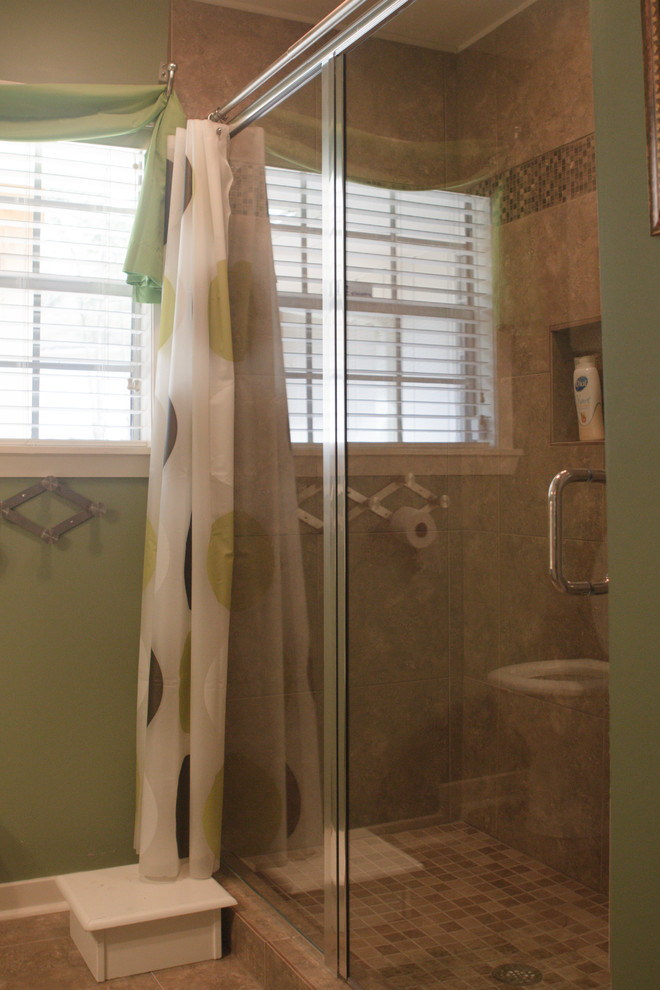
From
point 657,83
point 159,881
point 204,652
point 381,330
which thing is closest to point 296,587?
point 204,652

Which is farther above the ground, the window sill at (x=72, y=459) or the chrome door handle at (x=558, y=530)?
the window sill at (x=72, y=459)

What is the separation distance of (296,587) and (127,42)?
162cm

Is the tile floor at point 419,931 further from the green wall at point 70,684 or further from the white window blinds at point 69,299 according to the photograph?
the white window blinds at point 69,299

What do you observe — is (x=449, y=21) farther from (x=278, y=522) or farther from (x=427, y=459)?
(x=278, y=522)

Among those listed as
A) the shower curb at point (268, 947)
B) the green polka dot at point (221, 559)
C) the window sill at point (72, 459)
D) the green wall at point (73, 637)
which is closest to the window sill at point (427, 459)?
the green polka dot at point (221, 559)

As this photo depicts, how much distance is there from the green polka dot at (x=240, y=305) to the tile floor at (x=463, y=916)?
48.2 inches

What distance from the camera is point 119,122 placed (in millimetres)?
2459

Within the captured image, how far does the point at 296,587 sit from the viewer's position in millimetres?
2135

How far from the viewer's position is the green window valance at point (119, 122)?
2391 millimetres

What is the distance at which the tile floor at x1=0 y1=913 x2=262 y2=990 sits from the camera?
2.08 metres

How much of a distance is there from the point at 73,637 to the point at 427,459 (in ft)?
4.41

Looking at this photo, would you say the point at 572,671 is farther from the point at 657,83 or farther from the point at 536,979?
the point at 657,83

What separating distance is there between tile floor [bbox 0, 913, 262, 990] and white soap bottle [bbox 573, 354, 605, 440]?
1534 mm

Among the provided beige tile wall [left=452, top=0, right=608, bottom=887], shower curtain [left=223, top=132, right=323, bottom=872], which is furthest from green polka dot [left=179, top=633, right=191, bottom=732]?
beige tile wall [left=452, top=0, right=608, bottom=887]
